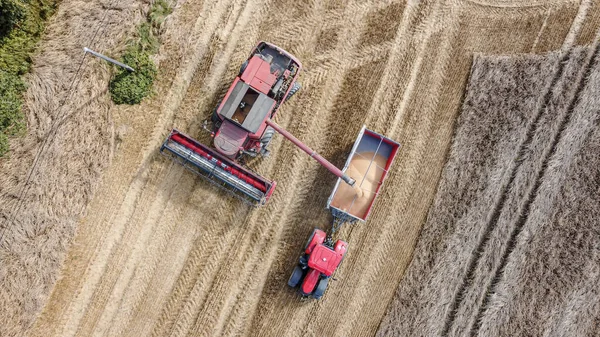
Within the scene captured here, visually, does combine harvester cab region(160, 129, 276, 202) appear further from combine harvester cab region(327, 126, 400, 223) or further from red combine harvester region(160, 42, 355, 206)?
combine harvester cab region(327, 126, 400, 223)

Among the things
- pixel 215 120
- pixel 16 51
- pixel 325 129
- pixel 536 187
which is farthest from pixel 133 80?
pixel 536 187

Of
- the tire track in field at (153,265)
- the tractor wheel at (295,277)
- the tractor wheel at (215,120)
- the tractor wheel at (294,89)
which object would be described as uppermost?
the tractor wheel at (294,89)

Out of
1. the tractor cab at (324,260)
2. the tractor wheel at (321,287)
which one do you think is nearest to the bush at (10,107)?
the tractor cab at (324,260)

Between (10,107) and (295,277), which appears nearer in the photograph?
(10,107)

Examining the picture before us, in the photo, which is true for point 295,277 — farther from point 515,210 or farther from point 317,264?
point 515,210

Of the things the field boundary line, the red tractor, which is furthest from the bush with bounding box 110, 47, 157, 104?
the field boundary line

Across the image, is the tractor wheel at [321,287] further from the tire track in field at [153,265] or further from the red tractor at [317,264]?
the tire track in field at [153,265]
